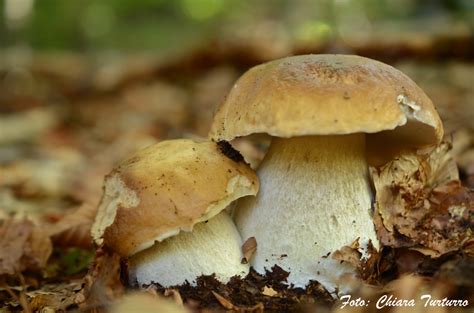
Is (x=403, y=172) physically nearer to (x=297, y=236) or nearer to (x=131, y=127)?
(x=297, y=236)

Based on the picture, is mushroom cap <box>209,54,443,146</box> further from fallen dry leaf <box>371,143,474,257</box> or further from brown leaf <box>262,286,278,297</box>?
brown leaf <box>262,286,278,297</box>

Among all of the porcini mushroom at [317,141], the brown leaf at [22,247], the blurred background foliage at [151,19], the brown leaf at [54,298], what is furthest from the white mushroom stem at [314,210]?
the blurred background foliage at [151,19]

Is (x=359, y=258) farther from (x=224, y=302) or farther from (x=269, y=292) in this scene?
(x=224, y=302)

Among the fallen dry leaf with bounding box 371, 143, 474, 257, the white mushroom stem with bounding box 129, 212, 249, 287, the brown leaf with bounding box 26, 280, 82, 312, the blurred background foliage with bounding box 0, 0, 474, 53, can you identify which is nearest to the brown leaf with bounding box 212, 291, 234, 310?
the white mushroom stem with bounding box 129, 212, 249, 287

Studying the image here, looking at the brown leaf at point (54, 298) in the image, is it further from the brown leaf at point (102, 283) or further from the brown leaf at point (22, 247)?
the brown leaf at point (22, 247)

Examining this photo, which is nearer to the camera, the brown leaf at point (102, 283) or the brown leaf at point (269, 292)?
the brown leaf at point (102, 283)

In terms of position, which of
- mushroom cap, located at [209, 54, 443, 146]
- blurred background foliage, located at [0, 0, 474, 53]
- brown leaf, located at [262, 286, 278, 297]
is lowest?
blurred background foliage, located at [0, 0, 474, 53]
